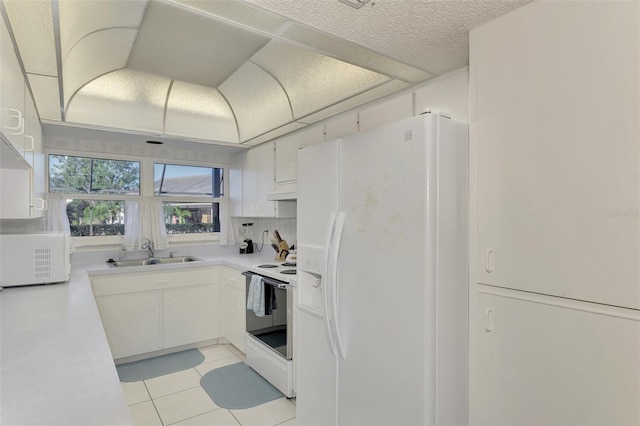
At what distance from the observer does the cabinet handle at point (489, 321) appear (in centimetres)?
153

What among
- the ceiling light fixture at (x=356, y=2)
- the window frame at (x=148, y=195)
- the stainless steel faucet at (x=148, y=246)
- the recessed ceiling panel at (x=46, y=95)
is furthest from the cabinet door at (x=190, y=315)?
the ceiling light fixture at (x=356, y=2)

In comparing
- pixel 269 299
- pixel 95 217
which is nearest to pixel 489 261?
pixel 269 299

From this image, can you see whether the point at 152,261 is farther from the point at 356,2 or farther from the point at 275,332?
the point at 356,2

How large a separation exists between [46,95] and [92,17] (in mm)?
791

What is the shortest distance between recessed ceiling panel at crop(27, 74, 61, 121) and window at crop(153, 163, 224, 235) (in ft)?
4.41

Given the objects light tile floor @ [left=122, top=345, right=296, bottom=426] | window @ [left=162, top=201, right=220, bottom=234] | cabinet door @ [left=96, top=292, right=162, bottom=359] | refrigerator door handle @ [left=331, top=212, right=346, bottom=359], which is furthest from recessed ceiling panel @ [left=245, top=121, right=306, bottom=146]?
light tile floor @ [left=122, top=345, right=296, bottom=426]

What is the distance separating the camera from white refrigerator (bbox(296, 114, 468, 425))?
1.50m

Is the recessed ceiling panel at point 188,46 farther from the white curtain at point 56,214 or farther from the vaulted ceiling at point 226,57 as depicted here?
the white curtain at point 56,214

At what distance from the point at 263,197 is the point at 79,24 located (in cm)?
209

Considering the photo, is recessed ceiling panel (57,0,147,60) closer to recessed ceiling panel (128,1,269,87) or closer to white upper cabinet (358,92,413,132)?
recessed ceiling panel (128,1,269,87)

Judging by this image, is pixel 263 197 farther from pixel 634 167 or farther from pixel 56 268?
pixel 634 167

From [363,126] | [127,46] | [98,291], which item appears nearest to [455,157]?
[363,126]

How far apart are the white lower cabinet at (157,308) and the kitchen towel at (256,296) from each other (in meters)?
0.93

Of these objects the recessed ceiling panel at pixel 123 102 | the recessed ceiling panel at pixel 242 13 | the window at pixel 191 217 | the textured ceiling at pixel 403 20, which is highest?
the recessed ceiling panel at pixel 123 102
